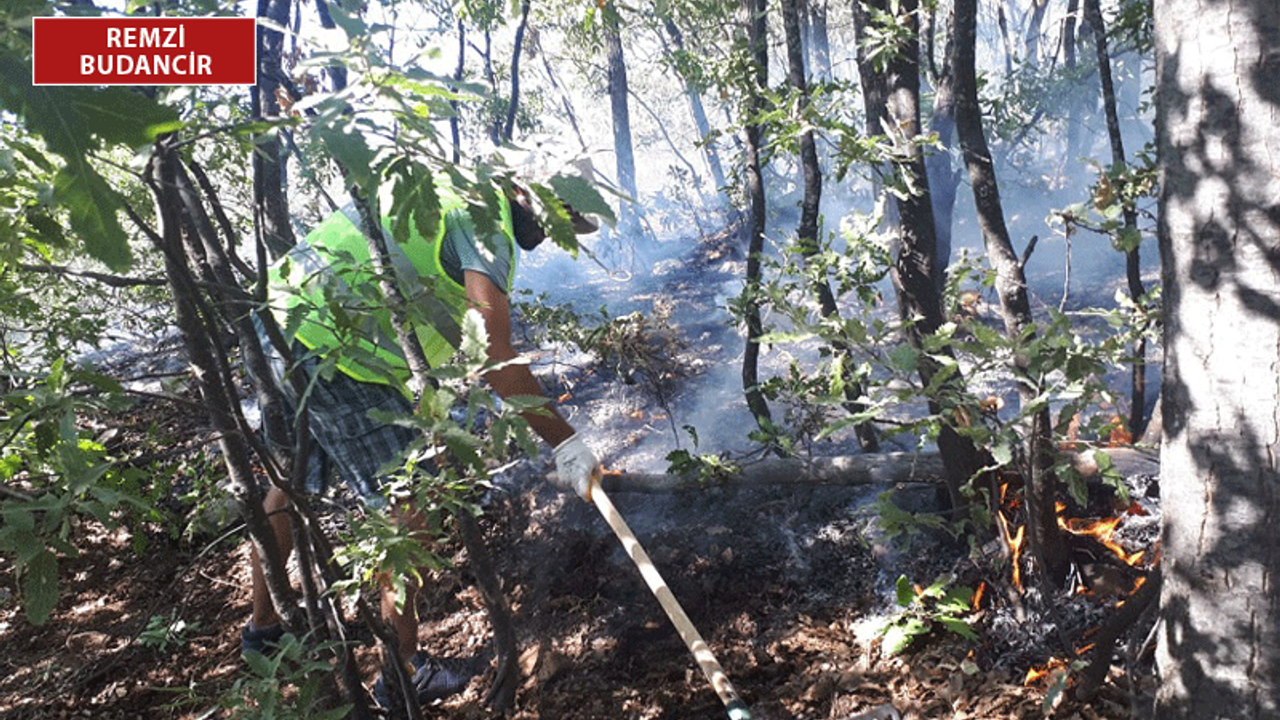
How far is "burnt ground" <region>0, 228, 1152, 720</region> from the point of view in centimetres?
207

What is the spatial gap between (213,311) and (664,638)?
1874mm

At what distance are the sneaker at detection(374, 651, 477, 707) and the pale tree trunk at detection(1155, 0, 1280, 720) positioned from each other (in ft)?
7.49

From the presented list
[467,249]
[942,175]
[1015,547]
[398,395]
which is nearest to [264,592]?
[398,395]

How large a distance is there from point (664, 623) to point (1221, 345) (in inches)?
79.5

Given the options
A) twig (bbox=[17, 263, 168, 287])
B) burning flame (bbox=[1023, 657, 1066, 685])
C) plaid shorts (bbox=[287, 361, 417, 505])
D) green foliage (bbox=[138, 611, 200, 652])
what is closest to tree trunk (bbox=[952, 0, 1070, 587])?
burning flame (bbox=[1023, 657, 1066, 685])

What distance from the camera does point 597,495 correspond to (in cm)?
245

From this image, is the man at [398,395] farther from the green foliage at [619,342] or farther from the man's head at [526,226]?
the green foliage at [619,342]

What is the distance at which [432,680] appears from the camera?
2.76 m

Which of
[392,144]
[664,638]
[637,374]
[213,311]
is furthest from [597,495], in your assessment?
[637,374]

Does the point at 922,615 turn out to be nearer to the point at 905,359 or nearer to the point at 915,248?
the point at 905,359

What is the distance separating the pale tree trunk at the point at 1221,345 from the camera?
119cm

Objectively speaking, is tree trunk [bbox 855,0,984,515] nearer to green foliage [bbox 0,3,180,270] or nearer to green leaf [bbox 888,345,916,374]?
green leaf [bbox 888,345,916,374]

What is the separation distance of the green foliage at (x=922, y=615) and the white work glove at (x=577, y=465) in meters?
1.05

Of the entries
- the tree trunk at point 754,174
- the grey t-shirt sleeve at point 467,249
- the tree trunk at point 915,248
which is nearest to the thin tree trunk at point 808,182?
the tree trunk at point 754,174
